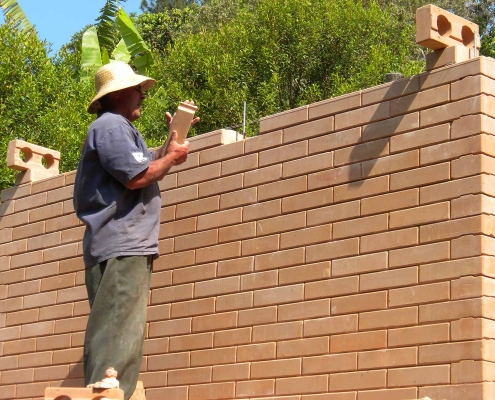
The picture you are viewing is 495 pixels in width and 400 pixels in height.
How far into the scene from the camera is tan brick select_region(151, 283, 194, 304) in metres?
7.13

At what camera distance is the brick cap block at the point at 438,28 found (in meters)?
5.86

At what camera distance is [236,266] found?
682cm

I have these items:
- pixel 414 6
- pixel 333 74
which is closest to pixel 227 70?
pixel 333 74

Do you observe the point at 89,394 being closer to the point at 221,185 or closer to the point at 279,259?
the point at 279,259

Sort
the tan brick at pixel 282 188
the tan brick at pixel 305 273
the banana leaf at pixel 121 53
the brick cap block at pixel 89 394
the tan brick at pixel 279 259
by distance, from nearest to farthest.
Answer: the brick cap block at pixel 89 394, the tan brick at pixel 305 273, the tan brick at pixel 279 259, the tan brick at pixel 282 188, the banana leaf at pixel 121 53

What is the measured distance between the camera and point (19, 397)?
26.8ft

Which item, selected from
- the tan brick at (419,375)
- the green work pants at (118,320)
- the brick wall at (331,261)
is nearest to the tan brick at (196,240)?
the brick wall at (331,261)

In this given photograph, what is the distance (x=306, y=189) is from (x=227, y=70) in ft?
57.5

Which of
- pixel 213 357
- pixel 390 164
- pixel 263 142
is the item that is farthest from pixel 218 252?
pixel 390 164

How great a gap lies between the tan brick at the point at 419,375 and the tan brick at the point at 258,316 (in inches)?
42.5

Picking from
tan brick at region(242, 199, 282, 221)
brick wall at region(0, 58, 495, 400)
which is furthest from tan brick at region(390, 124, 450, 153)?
tan brick at region(242, 199, 282, 221)

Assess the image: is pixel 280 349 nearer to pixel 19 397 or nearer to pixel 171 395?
pixel 171 395

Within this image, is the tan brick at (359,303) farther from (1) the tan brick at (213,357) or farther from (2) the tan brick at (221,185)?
(2) the tan brick at (221,185)

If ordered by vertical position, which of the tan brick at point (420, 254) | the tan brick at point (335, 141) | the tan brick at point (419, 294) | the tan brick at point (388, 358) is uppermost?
the tan brick at point (335, 141)
